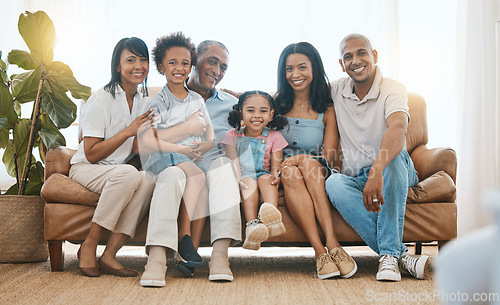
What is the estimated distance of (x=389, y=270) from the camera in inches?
67.1

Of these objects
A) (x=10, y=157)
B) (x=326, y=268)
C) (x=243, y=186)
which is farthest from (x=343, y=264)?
(x=10, y=157)

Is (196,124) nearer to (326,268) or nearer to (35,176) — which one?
(326,268)

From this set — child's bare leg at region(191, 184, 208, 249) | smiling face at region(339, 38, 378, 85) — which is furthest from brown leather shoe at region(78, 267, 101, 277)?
smiling face at region(339, 38, 378, 85)

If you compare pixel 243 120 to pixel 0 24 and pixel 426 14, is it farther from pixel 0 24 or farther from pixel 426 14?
pixel 0 24

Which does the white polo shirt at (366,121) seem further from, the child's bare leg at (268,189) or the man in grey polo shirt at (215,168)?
the man in grey polo shirt at (215,168)

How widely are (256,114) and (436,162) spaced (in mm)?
785

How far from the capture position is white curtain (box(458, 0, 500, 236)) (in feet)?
9.84

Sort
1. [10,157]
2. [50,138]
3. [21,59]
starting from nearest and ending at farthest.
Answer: [50,138] → [21,59] → [10,157]

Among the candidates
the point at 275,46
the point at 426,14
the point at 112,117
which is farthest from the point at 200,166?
the point at 426,14

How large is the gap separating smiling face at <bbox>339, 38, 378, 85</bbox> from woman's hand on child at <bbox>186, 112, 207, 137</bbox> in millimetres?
661

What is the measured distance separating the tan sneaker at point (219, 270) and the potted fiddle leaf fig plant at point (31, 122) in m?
0.92

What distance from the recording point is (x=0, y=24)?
3500 millimetres

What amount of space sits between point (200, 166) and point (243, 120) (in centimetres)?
31

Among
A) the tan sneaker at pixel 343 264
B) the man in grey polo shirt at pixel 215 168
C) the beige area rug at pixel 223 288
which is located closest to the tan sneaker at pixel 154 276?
the beige area rug at pixel 223 288
